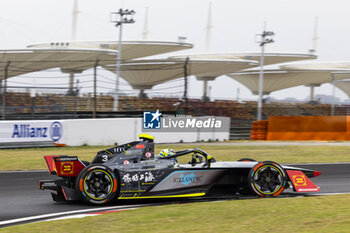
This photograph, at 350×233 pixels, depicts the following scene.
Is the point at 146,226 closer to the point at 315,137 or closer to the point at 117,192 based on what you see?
the point at 117,192

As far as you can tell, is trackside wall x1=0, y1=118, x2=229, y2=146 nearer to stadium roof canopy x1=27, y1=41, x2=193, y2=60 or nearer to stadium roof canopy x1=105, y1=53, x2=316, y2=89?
stadium roof canopy x1=27, y1=41, x2=193, y2=60

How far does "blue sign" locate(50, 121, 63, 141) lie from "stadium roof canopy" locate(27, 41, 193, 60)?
39.0 m

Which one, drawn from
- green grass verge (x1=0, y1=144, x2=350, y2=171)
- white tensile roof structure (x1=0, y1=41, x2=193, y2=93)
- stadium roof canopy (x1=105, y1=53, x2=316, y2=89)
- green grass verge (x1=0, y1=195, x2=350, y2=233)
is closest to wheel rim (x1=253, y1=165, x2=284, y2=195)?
green grass verge (x1=0, y1=195, x2=350, y2=233)

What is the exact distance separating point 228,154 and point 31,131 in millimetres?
6521

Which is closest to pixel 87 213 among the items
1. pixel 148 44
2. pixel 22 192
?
pixel 22 192

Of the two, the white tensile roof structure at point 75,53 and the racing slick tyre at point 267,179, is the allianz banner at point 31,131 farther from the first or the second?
the white tensile roof structure at point 75,53

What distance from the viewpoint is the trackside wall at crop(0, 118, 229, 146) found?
1730cm

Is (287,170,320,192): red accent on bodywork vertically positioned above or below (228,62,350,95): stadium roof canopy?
below

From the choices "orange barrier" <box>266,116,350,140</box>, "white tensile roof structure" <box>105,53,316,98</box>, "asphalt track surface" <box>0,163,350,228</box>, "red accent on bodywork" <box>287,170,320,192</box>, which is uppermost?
"white tensile roof structure" <box>105,53,316,98</box>

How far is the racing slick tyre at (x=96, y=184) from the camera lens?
785 centimetres

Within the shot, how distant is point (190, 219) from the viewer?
6.48 meters

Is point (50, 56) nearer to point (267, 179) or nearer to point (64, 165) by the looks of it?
point (64, 165)

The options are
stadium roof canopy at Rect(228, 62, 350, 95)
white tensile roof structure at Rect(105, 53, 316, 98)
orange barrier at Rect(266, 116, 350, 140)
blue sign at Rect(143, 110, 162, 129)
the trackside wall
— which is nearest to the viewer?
the trackside wall

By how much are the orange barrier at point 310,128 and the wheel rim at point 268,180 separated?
15.1 m
